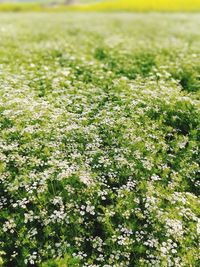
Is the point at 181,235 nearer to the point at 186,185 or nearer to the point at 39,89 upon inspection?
the point at 186,185

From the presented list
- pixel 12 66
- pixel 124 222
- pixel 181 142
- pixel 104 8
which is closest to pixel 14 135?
pixel 124 222

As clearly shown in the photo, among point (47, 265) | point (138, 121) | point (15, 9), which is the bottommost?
point (15, 9)

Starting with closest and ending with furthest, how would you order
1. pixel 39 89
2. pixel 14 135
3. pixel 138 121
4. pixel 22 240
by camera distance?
pixel 22 240 < pixel 14 135 < pixel 138 121 < pixel 39 89

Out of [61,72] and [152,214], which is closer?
[152,214]

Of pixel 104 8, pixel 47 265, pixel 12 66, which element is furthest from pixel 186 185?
pixel 104 8

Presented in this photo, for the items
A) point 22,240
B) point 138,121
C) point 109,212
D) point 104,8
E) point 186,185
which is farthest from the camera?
point 104,8

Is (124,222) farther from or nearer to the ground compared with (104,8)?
farther from the ground
